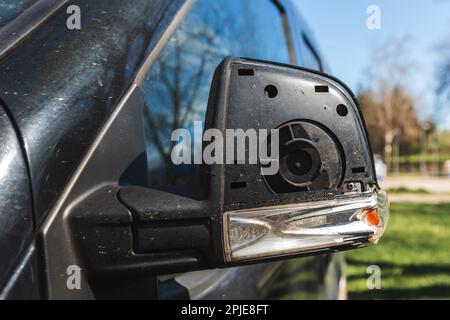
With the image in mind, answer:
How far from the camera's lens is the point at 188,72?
167cm

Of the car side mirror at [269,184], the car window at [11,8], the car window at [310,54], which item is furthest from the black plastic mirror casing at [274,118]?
the car window at [310,54]

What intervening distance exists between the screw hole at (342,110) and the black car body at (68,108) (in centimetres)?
46

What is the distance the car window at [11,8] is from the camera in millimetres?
1154

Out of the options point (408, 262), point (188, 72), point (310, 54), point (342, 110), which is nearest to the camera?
point (342, 110)

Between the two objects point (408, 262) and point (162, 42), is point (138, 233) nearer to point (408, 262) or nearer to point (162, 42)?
point (162, 42)

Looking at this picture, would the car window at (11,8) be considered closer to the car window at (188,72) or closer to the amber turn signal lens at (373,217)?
the car window at (188,72)

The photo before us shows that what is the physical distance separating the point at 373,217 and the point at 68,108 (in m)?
0.71

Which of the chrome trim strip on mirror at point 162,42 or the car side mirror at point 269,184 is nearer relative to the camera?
the car side mirror at point 269,184

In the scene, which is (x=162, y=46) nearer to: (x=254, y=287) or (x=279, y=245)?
(x=279, y=245)

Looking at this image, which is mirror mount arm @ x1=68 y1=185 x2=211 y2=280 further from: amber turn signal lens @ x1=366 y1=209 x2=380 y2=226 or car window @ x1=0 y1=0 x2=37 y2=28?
car window @ x1=0 y1=0 x2=37 y2=28

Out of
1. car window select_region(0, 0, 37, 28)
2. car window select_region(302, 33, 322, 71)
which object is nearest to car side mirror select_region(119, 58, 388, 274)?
car window select_region(0, 0, 37, 28)

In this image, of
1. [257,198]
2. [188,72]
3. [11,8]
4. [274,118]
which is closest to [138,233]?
[257,198]

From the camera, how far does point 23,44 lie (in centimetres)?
105

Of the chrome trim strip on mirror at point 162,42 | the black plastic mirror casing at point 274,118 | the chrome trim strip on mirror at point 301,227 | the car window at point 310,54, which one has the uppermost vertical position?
the car window at point 310,54
